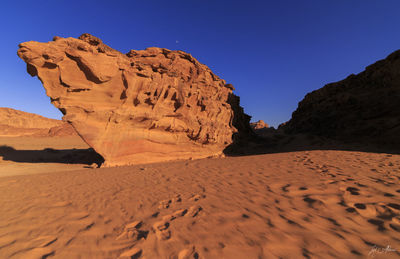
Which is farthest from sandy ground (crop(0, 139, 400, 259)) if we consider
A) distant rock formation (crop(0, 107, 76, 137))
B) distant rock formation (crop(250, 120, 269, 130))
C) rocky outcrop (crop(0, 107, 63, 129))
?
distant rock formation (crop(250, 120, 269, 130))

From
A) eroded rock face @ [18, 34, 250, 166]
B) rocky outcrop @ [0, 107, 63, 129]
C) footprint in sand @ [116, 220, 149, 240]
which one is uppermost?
rocky outcrop @ [0, 107, 63, 129]

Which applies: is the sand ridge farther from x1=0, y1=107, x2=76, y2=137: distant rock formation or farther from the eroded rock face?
x1=0, y1=107, x2=76, y2=137: distant rock formation

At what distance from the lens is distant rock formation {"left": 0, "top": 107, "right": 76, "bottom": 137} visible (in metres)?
28.2

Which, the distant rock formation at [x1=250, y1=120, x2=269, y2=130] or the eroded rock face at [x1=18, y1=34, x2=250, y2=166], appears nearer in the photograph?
the eroded rock face at [x1=18, y1=34, x2=250, y2=166]

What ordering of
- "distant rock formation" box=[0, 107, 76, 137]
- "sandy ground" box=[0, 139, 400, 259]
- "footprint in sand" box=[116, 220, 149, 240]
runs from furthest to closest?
1. "distant rock formation" box=[0, 107, 76, 137]
2. "footprint in sand" box=[116, 220, 149, 240]
3. "sandy ground" box=[0, 139, 400, 259]

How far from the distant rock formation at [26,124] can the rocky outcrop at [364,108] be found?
39.5 metres

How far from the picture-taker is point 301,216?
2.34 meters

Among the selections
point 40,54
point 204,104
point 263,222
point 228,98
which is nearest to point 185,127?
point 204,104

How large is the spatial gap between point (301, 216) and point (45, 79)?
1097 centimetres

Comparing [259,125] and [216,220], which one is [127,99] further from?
[259,125]

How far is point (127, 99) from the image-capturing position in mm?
8641

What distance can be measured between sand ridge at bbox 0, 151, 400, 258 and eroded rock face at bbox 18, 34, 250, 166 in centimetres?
478

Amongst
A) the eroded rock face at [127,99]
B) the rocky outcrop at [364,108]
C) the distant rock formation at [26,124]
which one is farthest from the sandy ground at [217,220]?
the distant rock formation at [26,124]

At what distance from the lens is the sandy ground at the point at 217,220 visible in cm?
181
